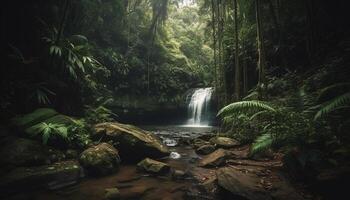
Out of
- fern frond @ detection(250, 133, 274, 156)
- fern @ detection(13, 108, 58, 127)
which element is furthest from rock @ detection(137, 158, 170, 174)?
fern @ detection(13, 108, 58, 127)

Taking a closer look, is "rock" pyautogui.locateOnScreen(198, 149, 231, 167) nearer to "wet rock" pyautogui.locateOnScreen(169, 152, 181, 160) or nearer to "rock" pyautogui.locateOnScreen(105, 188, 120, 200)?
"wet rock" pyautogui.locateOnScreen(169, 152, 181, 160)

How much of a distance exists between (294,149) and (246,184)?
994 millimetres

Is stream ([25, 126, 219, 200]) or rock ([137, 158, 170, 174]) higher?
rock ([137, 158, 170, 174])

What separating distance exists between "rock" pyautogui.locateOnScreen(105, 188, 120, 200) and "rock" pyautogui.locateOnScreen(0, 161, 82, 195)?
3.41ft

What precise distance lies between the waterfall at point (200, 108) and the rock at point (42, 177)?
11893mm

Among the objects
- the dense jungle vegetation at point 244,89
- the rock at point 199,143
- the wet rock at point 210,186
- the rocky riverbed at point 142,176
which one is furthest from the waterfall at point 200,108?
the wet rock at point 210,186

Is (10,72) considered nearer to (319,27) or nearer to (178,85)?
(319,27)

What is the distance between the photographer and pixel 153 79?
60.1 ft

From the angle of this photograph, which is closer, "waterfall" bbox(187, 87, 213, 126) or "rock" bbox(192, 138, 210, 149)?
"rock" bbox(192, 138, 210, 149)

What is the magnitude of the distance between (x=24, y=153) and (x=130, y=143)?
2.56 metres

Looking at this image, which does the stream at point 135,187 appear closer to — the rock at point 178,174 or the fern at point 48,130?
the rock at point 178,174

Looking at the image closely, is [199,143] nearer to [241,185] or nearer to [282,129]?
[282,129]

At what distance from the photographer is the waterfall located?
55.6 feet

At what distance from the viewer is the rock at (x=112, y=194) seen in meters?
4.55
